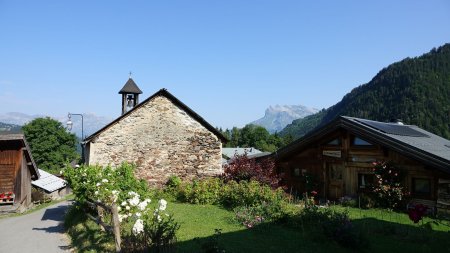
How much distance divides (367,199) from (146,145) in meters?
12.8

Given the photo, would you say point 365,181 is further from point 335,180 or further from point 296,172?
point 296,172

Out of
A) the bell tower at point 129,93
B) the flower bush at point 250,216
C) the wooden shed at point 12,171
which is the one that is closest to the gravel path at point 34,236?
the wooden shed at point 12,171

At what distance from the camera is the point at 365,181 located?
18.0 m

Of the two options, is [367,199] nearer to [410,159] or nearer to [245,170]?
[410,159]

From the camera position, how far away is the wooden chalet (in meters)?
15.2

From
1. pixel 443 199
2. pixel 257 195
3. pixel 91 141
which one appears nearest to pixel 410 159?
pixel 443 199

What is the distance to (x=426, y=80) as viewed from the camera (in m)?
111

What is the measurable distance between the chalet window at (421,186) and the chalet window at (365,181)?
77.2 inches

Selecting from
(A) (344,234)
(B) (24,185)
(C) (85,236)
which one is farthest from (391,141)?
(B) (24,185)

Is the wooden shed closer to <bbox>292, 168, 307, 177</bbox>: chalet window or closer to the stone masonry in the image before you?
the stone masonry

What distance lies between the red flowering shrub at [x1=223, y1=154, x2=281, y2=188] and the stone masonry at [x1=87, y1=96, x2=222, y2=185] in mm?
1748

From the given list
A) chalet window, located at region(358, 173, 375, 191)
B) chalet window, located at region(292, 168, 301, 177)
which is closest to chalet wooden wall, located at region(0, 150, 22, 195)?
chalet window, located at region(292, 168, 301, 177)

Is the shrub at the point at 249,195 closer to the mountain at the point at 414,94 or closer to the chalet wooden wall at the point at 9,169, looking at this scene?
the chalet wooden wall at the point at 9,169

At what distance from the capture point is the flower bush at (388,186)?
16125mm
